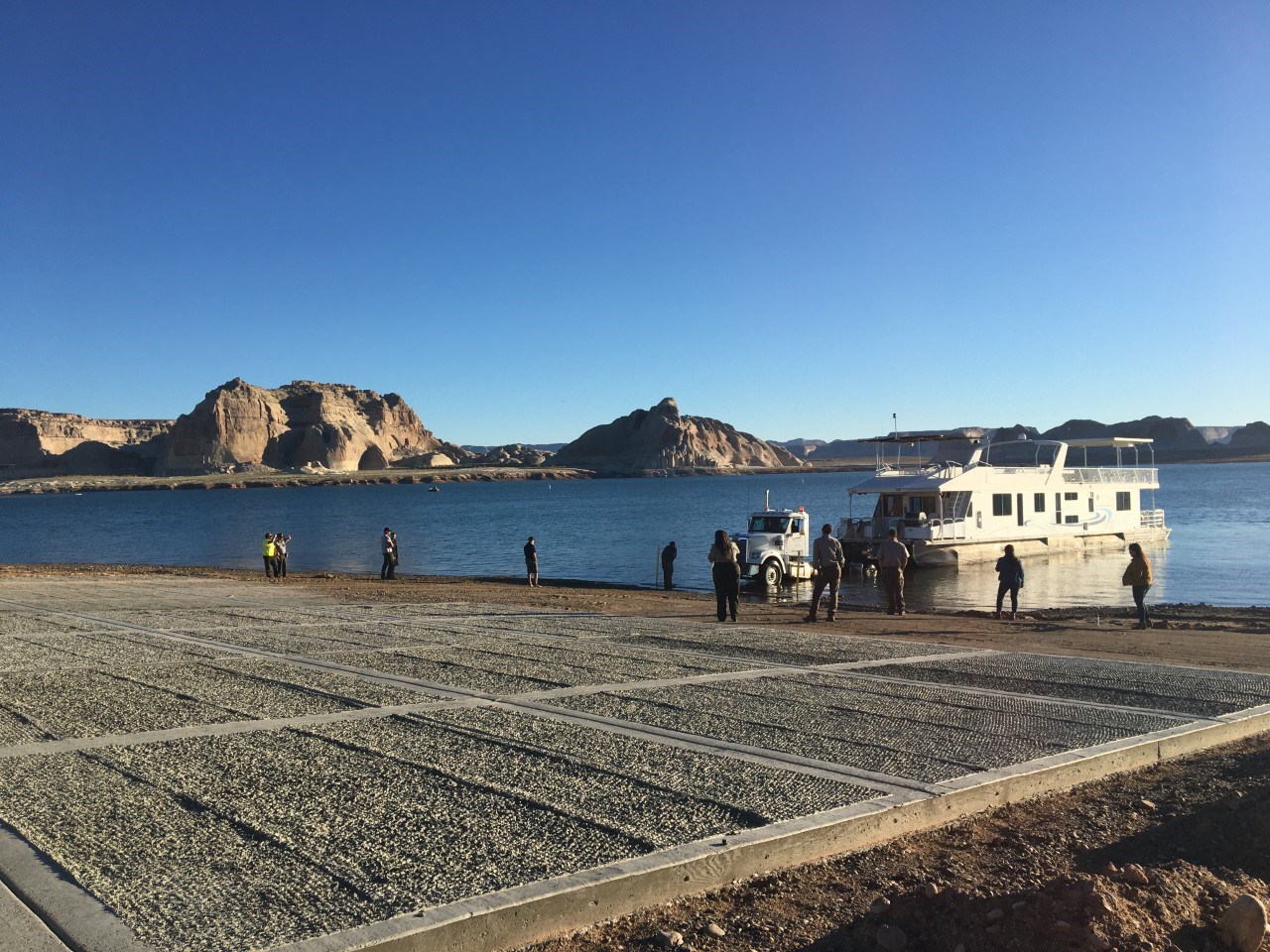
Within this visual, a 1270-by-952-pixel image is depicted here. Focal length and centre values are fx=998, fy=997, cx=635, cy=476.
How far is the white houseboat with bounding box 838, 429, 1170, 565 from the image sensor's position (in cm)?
3822

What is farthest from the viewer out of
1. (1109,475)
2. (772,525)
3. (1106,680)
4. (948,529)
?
(1109,475)

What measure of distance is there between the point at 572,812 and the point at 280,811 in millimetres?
1614

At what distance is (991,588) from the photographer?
33750 mm

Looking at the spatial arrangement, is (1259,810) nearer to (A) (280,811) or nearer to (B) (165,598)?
(A) (280,811)

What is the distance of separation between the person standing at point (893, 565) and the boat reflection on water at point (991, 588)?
5.09 metres

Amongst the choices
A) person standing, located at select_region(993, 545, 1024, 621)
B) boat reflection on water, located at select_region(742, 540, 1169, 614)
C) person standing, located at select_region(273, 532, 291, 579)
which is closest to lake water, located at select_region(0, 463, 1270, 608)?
boat reflection on water, located at select_region(742, 540, 1169, 614)

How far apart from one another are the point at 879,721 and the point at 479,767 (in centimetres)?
341

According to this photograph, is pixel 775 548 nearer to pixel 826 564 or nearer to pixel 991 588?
pixel 991 588

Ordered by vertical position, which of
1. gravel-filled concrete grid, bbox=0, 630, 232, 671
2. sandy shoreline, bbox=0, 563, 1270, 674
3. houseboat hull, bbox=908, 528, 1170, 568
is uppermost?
gravel-filled concrete grid, bbox=0, 630, 232, 671

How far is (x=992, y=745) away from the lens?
7305 mm

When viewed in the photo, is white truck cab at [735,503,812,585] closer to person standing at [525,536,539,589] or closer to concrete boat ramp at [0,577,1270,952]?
person standing at [525,536,539,589]

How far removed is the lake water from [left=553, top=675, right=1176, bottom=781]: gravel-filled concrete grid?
20581 mm

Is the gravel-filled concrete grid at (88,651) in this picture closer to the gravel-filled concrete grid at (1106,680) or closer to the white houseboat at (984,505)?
the gravel-filled concrete grid at (1106,680)

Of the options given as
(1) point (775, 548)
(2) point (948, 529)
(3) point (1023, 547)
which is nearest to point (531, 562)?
(1) point (775, 548)
